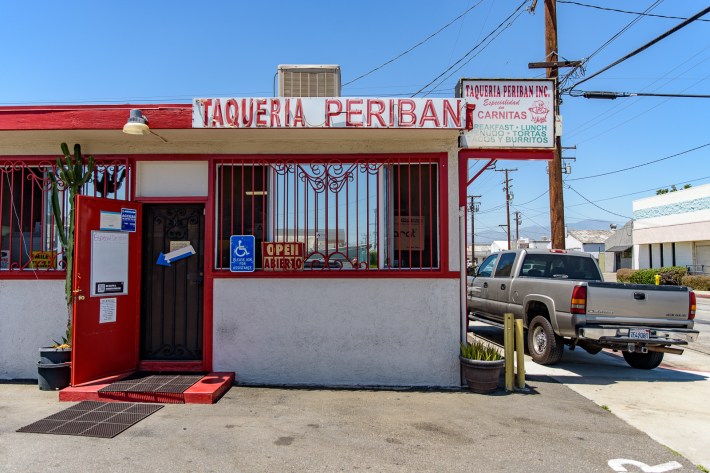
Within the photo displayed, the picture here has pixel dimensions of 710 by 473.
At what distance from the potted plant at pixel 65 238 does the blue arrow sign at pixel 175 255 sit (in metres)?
1.06

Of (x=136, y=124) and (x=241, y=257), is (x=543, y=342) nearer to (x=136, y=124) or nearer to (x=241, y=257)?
(x=241, y=257)

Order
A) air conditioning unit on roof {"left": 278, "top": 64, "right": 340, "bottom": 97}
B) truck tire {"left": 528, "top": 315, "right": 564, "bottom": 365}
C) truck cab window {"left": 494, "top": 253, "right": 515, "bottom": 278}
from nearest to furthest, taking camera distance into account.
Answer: air conditioning unit on roof {"left": 278, "top": 64, "right": 340, "bottom": 97}
truck tire {"left": 528, "top": 315, "right": 564, "bottom": 365}
truck cab window {"left": 494, "top": 253, "right": 515, "bottom": 278}

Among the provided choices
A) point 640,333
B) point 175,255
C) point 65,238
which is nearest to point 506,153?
point 640,333

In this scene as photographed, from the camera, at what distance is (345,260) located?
6547 mm

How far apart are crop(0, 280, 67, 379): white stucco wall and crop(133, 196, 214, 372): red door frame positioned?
114 cm

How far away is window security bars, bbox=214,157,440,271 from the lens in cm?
657

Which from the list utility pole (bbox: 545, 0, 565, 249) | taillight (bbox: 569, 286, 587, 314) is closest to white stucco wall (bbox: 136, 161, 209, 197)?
taillight (bbox: 569, 286, 587, 314)

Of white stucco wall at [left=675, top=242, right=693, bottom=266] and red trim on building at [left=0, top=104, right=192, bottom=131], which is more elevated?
red trim on building at [left=0, top=104, right=192, bottom=131]

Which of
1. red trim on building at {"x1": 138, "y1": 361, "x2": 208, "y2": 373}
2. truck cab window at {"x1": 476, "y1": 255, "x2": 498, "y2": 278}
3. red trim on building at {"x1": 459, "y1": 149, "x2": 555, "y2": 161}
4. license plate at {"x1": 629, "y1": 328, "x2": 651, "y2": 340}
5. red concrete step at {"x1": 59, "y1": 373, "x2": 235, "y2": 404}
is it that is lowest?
red concrete step at {"x1": 59, "y1": 373, "x2": 235, "y2": 404}

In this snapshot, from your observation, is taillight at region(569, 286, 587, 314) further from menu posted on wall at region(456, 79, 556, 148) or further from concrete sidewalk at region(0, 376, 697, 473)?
menu posted on wall at region(456, 79, 556, 148)

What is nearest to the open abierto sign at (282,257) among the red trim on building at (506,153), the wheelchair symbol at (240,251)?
the wheelchair symbol at (240,251)

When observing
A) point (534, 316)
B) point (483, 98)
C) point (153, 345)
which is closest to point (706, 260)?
point (534, 316)

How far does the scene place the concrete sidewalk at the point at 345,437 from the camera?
13.4 ft

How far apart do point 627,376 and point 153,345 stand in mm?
7103
